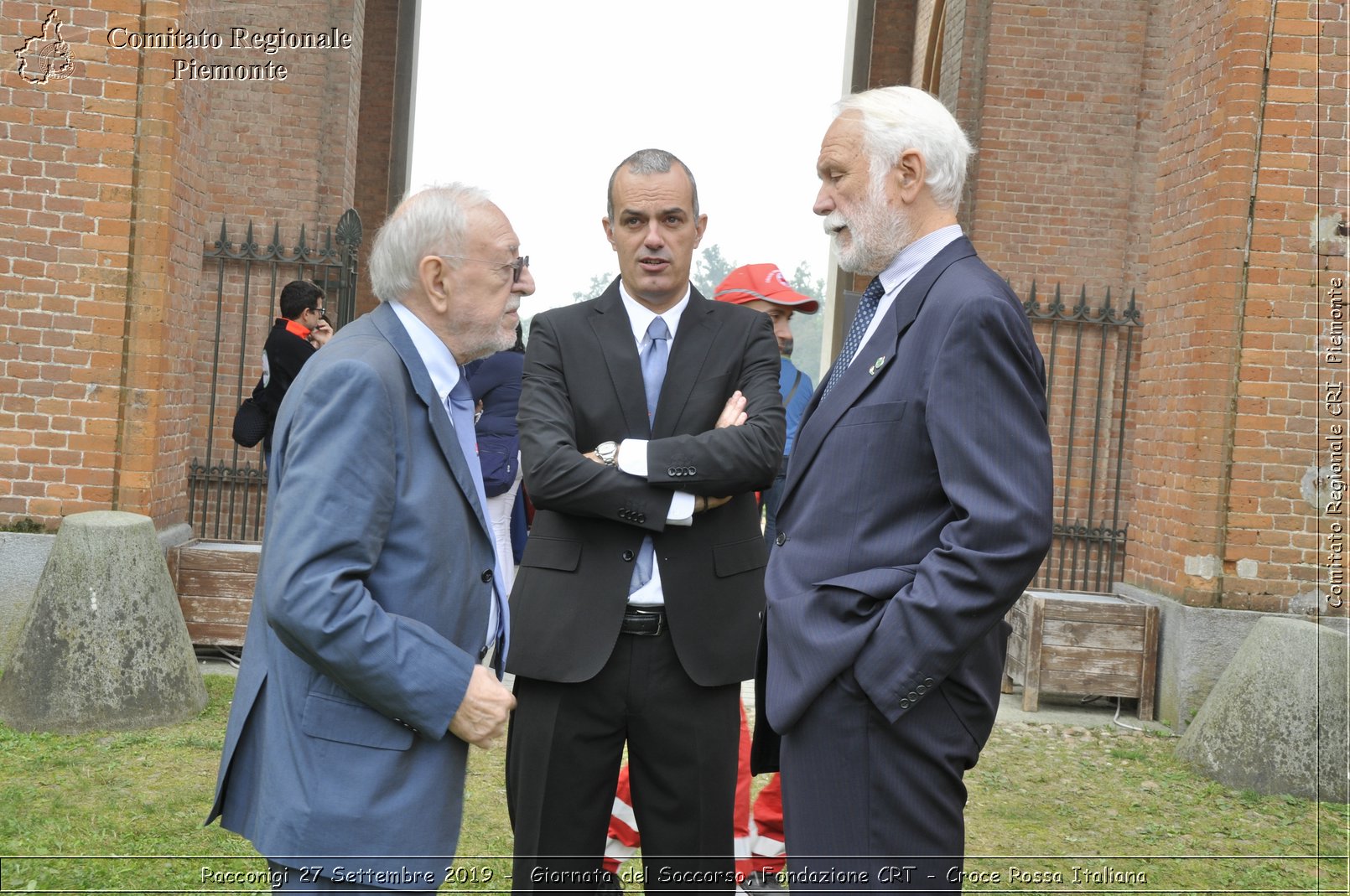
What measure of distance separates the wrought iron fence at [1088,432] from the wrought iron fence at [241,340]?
6.03 metres

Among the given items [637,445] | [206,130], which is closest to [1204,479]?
[637,445]

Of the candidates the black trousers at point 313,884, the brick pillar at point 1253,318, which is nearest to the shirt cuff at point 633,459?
the black trousers at point 313,884

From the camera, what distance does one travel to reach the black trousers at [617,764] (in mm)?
3098

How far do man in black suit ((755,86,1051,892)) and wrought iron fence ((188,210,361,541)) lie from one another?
8072 mm

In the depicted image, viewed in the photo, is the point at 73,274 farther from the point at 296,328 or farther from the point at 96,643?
the point at 96,643

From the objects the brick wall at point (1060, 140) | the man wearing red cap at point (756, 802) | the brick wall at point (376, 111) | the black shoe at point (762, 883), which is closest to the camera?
the man wearing red cap at point (756, 802)

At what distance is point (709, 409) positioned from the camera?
10.9ft

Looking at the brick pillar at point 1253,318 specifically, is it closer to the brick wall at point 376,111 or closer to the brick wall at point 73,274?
the brick wall at point 73,274

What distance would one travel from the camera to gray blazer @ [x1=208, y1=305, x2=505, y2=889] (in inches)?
82.6

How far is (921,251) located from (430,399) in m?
1.11

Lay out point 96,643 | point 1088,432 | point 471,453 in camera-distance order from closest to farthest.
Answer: point 471,453, point 96,643, point 1088,432

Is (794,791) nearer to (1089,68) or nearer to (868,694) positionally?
(868,694)

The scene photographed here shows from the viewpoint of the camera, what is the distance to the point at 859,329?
2.72 meters

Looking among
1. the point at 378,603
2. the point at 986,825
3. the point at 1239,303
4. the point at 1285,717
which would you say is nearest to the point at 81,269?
the point at 378,603
